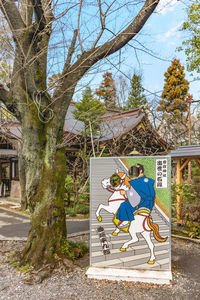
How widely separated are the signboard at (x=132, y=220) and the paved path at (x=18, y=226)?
2625 mm

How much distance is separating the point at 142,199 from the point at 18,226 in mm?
4726

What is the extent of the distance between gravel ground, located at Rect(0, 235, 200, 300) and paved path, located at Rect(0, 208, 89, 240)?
6.89 feet

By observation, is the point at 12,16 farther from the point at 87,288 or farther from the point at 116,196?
the point at 87,288

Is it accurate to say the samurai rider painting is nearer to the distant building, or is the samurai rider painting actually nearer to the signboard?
the signboard

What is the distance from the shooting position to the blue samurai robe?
3.62 meters

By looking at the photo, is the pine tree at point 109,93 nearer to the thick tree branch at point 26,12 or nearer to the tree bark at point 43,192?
the thick tree branch at point 26,12

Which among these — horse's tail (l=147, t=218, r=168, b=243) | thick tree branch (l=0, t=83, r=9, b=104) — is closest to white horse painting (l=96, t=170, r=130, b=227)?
horse's tail (l=147, t=218, r=168, b=243)

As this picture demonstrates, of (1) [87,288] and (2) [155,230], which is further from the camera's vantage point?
(2) [155,230]

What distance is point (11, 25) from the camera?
3896 mm

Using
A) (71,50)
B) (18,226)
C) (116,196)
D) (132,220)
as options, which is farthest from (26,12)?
(18,226)

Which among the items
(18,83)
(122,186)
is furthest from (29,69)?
(122,186)

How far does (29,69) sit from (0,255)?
3.54m

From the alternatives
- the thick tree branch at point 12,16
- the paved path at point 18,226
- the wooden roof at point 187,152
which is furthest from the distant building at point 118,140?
the thick tree branch at point 12,16

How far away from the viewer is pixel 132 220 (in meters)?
3.63
